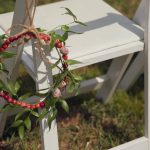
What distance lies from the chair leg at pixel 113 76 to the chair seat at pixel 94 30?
287 mm

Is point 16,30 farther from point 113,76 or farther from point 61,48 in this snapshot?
point 113,76

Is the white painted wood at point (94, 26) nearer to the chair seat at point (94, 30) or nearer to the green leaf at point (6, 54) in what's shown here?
the chair seat at point (94, 30)

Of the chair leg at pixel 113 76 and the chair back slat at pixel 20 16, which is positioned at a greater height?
the chair back slat at pixel 20 16

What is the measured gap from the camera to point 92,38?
1639mm

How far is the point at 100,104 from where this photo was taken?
2293mm

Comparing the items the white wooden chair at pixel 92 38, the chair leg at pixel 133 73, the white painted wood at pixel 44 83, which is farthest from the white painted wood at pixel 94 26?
the chair leg at pixel 133 73

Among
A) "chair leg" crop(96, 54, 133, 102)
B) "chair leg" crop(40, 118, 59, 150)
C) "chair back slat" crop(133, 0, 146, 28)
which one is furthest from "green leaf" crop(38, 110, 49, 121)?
"chair leg" crop(96, 54, 133, 102)

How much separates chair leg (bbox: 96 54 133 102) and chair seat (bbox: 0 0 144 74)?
0.94 feet

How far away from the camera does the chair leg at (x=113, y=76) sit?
207cm

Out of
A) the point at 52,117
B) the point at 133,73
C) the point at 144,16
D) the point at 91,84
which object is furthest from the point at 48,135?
the point at 133,73

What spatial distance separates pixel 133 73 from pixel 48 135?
76cm

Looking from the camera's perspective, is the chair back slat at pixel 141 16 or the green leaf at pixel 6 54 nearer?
the green leaf at pixel 6 54

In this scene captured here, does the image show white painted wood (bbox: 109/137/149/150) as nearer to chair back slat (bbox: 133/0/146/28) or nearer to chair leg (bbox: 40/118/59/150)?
chair leg (bbox: 40/118/59/150)

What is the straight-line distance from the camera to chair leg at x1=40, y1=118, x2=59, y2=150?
1565 millimetres
